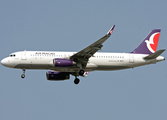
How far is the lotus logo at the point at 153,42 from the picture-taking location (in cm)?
5529

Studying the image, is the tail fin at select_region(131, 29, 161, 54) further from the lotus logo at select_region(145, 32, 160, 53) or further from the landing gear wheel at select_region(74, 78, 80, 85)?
the landing gear wheel at select_region(74, 78, 80, 85)

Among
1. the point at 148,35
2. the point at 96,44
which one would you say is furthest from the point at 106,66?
the point at 148,35

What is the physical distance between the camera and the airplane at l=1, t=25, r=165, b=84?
49375 millimetres

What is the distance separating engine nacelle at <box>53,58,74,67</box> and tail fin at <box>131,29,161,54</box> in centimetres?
1084

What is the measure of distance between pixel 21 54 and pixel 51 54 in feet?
13.6

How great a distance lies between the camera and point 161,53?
5059 cm

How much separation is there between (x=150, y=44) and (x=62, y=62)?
14.9 m

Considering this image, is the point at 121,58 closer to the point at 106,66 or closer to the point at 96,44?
the point at 106,66

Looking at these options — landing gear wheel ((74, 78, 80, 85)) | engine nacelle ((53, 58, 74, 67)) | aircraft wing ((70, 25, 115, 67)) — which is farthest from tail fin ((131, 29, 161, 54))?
engine nacelle ((53, 58, 74, 67))

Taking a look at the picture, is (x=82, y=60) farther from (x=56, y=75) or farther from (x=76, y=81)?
(x=56, y=75)

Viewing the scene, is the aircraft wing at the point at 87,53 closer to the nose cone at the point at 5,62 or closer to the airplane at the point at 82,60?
the airplane at the point at 82,60

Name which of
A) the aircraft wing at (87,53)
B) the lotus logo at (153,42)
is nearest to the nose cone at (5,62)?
the aircraft wing at (87,53)

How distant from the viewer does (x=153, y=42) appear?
55.8 m

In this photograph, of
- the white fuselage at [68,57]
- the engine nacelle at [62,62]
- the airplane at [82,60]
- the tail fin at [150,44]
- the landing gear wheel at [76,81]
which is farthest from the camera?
the tail fin at [150,44]
